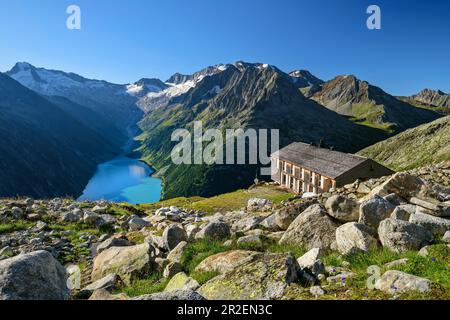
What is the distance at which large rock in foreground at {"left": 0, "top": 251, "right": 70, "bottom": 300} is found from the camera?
6.70m

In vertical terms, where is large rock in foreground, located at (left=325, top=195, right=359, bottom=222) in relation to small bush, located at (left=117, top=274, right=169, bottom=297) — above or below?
above

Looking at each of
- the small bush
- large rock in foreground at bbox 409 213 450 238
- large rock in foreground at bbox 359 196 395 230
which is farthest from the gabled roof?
the small bush

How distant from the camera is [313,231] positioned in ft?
42.3

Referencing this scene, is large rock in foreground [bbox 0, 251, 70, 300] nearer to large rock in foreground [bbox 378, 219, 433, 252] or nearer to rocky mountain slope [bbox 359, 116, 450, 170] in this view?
large rock in foreground [bbox 378, 219, 433, 252]

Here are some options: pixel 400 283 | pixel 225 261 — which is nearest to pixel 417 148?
pixel 225 261

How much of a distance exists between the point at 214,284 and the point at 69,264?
41.7 feet

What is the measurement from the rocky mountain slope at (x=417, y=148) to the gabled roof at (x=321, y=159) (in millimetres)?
25856

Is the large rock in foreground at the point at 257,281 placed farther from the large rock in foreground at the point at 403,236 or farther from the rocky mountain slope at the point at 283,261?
the large rock in foreground at the point at 403,236

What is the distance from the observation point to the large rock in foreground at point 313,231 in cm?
A: 1227

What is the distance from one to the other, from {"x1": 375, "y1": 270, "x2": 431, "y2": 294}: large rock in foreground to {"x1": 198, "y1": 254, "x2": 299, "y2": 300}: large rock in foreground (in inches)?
84.3

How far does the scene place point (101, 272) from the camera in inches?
543

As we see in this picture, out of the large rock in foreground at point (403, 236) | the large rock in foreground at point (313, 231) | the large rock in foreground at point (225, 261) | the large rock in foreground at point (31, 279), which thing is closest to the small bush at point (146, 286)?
the large rock in foreground at point (225, 261)
